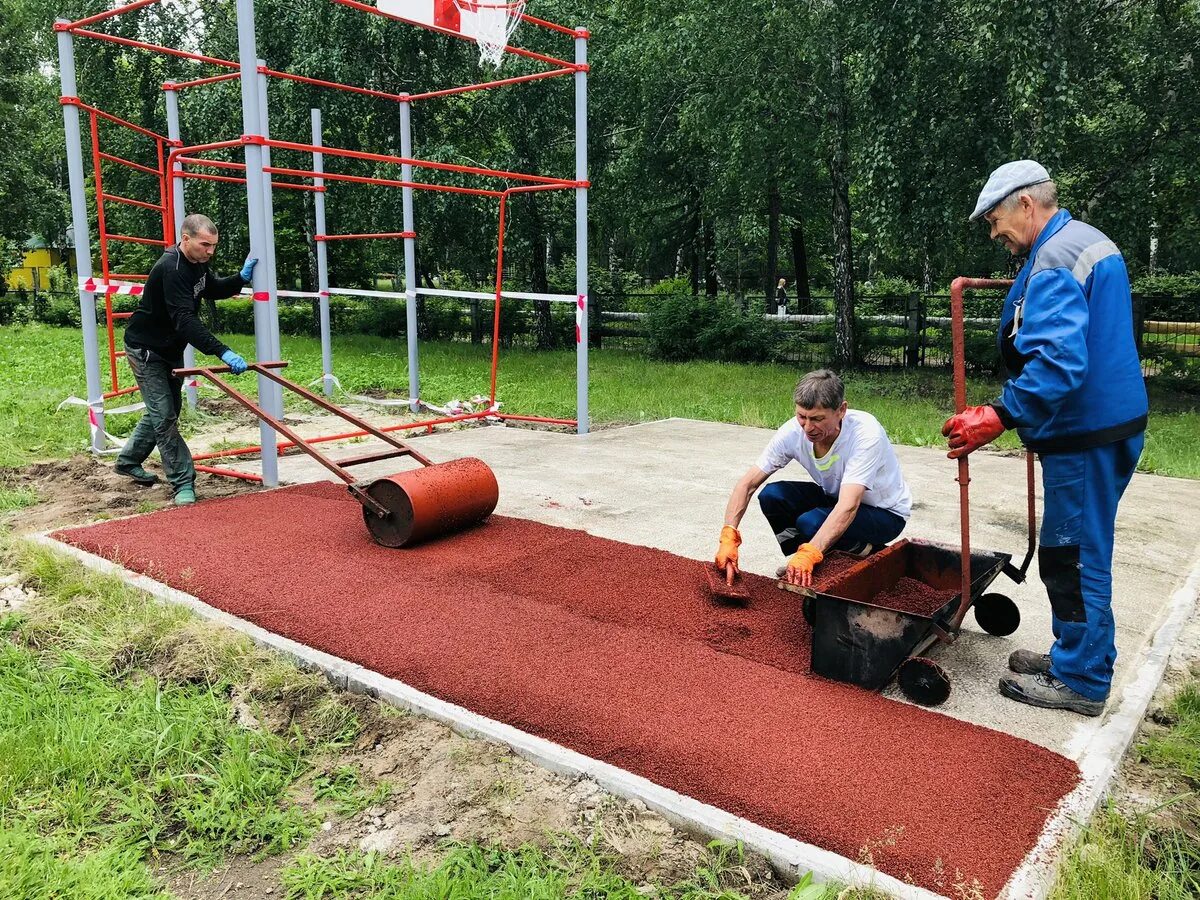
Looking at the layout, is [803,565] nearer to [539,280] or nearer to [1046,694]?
[1046,694]

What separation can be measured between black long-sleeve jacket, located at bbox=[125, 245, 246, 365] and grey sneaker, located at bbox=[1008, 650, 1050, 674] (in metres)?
4.50

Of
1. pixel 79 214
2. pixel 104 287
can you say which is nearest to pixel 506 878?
pixel 104 287

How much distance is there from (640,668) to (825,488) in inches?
48.9

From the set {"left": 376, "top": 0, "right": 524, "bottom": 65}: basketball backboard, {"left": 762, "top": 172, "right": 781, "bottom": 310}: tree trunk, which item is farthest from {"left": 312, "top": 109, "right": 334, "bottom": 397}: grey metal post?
{"left": 762, "top": 172, "right": 781, "bottom": 310}: tree trunk

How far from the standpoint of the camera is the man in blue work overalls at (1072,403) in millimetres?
3021

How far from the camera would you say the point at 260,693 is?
3.45 meters

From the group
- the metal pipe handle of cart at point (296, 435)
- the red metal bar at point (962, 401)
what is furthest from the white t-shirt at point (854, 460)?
the metal pipe handle of cart at point (296, 435)

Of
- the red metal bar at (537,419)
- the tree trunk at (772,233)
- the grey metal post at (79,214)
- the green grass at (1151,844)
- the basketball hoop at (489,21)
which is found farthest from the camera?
the tree trunk at (772,233)

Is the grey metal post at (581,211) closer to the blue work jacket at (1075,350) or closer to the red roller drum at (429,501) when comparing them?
the red roller drum at (429,501)

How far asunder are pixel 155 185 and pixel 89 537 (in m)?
18.2

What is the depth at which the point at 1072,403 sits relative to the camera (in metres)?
3.12

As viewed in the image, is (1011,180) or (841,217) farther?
(841,217)

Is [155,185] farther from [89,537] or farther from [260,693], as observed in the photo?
[260,693]

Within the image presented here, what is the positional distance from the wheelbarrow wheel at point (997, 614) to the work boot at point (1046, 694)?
524 mm
